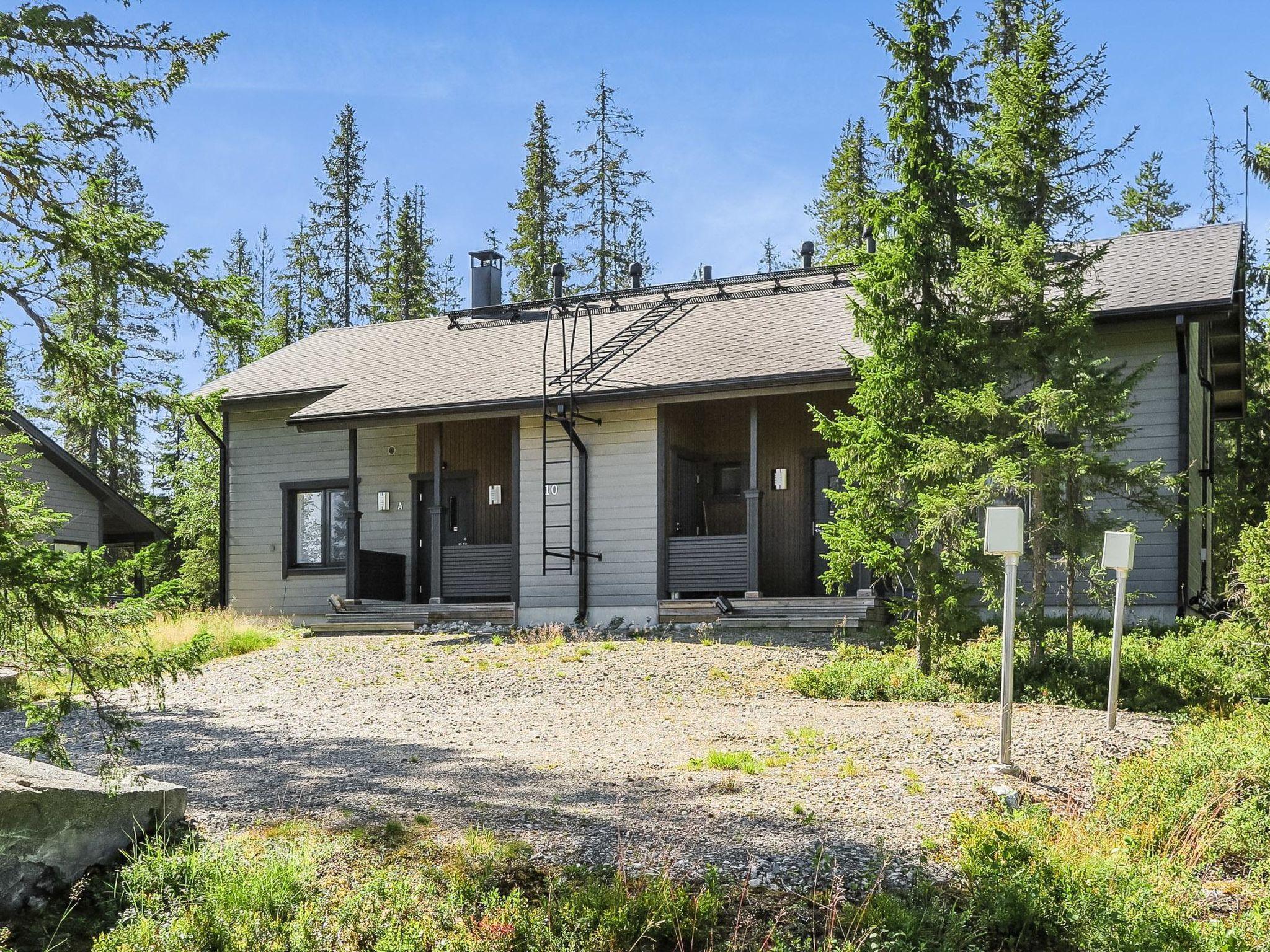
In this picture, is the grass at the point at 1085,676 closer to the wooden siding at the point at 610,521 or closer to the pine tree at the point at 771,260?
the wooden siding at the point at 610,521

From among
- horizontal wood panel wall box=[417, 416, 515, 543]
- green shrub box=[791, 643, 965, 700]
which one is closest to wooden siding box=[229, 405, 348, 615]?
horizontal wood panel wall box=[417, 416, 515, 543]

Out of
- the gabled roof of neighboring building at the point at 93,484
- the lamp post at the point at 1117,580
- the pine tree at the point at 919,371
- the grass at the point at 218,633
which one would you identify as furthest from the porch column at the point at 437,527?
the lamp post at the point at 1117,580

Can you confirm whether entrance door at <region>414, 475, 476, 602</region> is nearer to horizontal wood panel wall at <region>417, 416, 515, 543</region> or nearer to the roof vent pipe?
horizontal wood panel wall at <region>417, 416, 515, 543</region>

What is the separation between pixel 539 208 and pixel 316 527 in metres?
19.7

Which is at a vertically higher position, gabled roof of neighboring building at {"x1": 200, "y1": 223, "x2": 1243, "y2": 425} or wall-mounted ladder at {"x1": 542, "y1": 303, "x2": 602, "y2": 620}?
gabled roof of neighboring building at {"x1": 200, "y1": 223, "x2": 1243, "y2": 425}

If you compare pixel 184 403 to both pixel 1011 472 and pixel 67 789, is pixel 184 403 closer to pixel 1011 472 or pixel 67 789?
pixel 67 789

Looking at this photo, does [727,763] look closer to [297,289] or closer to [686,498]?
[686,498]

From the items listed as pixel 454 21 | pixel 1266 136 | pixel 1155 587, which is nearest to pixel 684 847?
pixel 454 21

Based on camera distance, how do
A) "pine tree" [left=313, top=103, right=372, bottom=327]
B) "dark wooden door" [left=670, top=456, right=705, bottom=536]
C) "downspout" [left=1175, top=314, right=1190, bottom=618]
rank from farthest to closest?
"pine tree" [left=313, top=103, right=372, bottom=327]
"dark wooden door" [left=670, top=456, right=705, bottom=536]
"downspout" [left=1175, top=314, right=1190, bottom=618]

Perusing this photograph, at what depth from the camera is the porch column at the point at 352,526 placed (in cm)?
1992

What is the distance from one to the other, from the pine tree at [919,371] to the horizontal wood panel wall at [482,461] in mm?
8560

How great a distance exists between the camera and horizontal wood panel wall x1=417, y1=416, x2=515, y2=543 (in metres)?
20.9

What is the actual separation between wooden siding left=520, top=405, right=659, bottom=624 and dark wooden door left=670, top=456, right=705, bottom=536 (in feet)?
1.41

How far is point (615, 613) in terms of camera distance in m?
18.6
